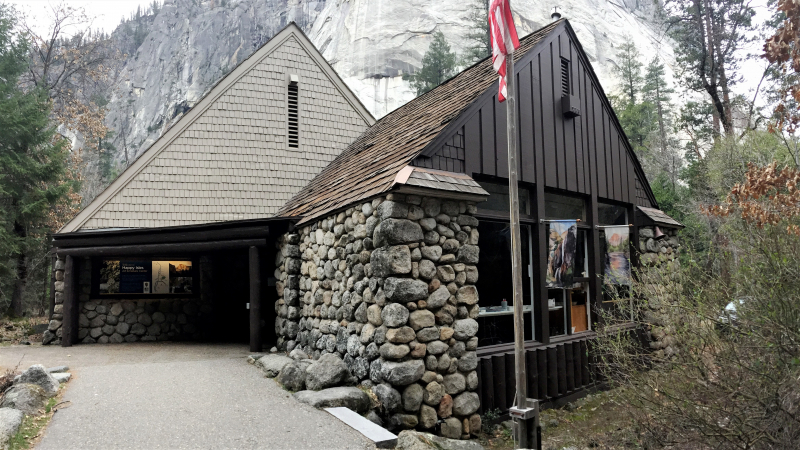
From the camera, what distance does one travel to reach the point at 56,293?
36.0ft

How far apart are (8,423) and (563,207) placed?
311 inches

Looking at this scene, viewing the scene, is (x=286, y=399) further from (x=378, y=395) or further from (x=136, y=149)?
(x=136, y=149)

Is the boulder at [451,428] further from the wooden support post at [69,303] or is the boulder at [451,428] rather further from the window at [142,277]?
the wooden support post at [69,303]

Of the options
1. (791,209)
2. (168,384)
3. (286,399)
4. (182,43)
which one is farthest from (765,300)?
(182,43)

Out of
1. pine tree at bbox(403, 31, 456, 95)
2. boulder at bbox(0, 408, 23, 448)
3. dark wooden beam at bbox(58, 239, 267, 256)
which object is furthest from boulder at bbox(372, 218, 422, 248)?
pine tree at bbox(403, 31, 456, 95)

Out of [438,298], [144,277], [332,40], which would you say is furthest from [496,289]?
[332,40]

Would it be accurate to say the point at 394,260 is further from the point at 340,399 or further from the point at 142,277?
the point at 142,277

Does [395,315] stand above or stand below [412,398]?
above

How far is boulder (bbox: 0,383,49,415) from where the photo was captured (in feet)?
16.9

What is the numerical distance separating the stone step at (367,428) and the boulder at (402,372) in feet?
1.74

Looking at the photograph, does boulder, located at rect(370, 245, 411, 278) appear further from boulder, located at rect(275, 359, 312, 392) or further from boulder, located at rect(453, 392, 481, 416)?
boulder, located at rect(275, 359, 312, 392)

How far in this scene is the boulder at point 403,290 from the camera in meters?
5.83

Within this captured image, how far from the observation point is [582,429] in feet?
23.4

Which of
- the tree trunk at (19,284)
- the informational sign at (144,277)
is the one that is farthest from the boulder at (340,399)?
the tree trunk at (19,284)
